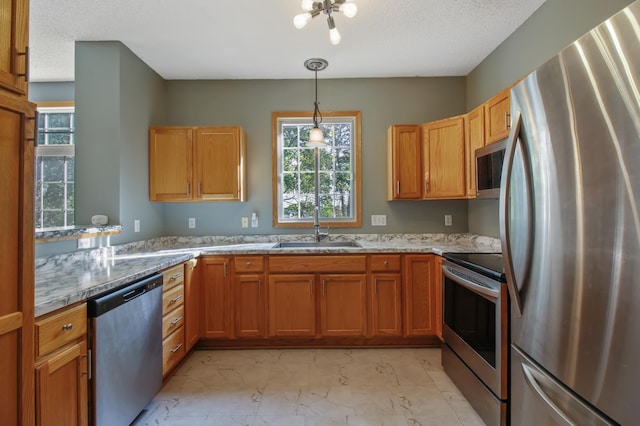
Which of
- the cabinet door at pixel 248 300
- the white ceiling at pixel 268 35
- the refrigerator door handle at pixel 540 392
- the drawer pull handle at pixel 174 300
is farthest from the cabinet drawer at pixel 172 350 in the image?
the white ceiling at pixel 268 35

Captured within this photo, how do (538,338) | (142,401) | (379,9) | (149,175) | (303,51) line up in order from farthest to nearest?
(149,175) < (303,51) < (379,9) < (142,401) < (538,338)

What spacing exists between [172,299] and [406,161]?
234 centimetres

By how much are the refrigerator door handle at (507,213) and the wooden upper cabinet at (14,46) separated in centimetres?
190

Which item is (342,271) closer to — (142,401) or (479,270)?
(479,270)

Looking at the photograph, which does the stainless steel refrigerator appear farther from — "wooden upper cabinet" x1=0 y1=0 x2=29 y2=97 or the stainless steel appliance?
"wooden upper cabinet" x1=0 y1=0 x2=29 y2=97

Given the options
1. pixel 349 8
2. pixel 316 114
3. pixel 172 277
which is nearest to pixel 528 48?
pixel 349 8

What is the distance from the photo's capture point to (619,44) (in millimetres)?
854

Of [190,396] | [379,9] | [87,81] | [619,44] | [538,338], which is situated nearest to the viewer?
[619,44]

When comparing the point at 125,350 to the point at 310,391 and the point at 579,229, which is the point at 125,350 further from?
the point at 579,229

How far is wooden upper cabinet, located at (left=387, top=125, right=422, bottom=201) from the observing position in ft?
9.53

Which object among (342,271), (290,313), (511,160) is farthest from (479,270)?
(290,313)

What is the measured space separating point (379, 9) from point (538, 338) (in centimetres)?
221

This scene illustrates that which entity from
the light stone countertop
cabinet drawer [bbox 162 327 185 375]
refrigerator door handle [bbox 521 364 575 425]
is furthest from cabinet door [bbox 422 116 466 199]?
cabinet drawer [bbox 162 327 185 375]

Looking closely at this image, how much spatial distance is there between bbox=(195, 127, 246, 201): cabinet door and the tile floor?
144 centimetres
